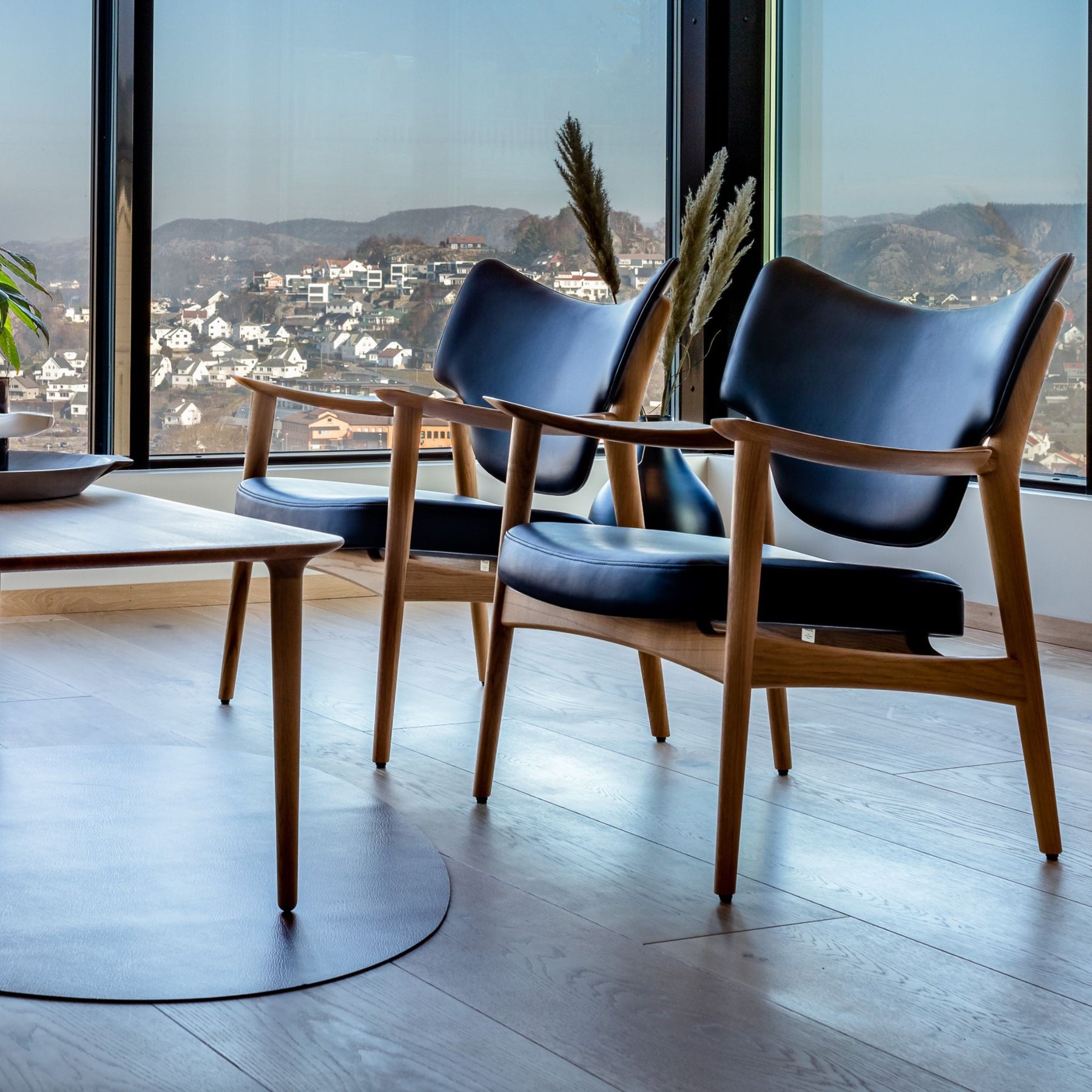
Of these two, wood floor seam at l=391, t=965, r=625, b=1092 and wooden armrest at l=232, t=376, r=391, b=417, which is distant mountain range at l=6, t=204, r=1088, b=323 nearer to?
wooden armrest at l=232, t=376, r=391, b=417

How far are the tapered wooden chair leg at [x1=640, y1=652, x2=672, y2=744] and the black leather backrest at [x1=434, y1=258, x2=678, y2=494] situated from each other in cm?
36

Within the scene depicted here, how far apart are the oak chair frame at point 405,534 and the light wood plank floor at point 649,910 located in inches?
4.3

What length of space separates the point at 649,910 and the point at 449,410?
1.02m

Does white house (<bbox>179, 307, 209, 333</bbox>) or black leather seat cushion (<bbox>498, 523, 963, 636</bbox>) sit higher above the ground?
white house (<bbox>179, 307, 209, 333</bbox>)

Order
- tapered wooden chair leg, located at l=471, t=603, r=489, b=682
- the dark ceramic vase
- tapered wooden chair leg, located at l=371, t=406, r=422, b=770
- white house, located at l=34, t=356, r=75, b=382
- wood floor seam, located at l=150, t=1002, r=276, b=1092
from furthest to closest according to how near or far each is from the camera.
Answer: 1. white house, located at l=34, t=356, r=75, b=382
2. the dark ceramic vase
3. tapered wooden chair leg, located at l=471, t=603, r=489, b=682
4. tapered wooden chair leg, located at l=371, t=406, r=422, b=770
5. wood floor seam, located at l=150, t=1002, r=276, b=1092

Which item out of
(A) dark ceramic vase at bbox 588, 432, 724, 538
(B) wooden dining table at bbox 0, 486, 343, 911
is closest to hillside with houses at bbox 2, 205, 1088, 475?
(A) dark ceramic vase at bbox 588, 432, 724, 538

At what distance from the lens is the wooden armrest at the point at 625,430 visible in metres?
2.16

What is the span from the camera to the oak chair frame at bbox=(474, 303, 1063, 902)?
181cm

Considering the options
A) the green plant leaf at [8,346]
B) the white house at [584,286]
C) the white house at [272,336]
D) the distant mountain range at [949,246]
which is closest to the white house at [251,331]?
the white house at [272,336]

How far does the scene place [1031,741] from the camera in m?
2.00

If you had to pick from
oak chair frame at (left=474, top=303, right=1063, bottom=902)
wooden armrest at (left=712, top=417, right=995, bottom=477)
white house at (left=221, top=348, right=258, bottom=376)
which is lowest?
oak chair frame at (left=474, top=303, right=1063, bottom=902)

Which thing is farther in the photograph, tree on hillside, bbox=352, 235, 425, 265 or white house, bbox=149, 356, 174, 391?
tree on hillside, bbox=352, 235, 425, 265

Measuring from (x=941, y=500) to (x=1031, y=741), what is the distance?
14.4 inches

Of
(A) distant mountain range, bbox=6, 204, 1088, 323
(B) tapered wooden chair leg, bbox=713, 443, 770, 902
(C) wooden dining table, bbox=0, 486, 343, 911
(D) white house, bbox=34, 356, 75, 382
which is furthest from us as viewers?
(D) white house, bbox=34, 356, 75, 382
